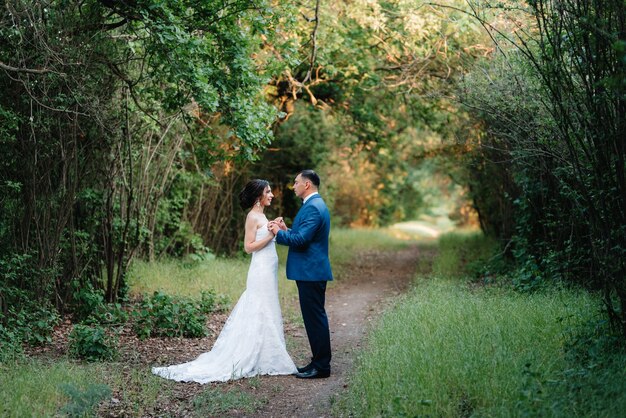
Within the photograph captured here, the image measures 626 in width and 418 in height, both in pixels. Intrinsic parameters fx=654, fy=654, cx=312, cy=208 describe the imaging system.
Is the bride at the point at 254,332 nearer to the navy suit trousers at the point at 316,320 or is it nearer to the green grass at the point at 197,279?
the navy suit trousers at the point at 316,320

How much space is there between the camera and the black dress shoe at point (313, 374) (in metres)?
6.79

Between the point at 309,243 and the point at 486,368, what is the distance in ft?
7.28

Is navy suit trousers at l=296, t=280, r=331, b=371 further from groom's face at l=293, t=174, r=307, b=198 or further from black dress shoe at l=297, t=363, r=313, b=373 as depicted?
groom's face at l=293, t=174, r=307, b=198

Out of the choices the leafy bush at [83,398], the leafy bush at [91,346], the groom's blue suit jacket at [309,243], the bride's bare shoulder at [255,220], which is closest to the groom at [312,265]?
the groom's blue suit jacket at [309,243]

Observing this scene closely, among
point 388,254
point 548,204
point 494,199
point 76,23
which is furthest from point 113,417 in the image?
point 388,254

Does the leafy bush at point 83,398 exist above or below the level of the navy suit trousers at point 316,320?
below

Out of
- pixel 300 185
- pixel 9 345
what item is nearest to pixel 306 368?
pixel 300 185

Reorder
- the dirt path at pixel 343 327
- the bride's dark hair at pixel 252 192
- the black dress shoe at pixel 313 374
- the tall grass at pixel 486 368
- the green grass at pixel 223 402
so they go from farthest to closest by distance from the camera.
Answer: the bride's dark hair at pixel 252 192, the black dress shoe at pixel 313 374, the dirt path at pixel 343 327, the green grass at pixel 223 402, the tall grass at pixel 486 368

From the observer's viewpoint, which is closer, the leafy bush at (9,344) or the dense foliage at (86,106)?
the leafy bush at (9,344)

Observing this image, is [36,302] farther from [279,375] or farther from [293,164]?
[293,164]

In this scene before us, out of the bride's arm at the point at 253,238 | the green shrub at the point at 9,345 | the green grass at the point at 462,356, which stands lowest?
the green shrub at the point at 9,345

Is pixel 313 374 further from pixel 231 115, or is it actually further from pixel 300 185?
pixel 231 115

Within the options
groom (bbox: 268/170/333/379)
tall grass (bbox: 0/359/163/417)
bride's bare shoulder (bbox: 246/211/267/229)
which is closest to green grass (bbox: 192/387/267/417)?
tall grass (bbox: 0/359/163/417)

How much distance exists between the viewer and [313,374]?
680 cm
